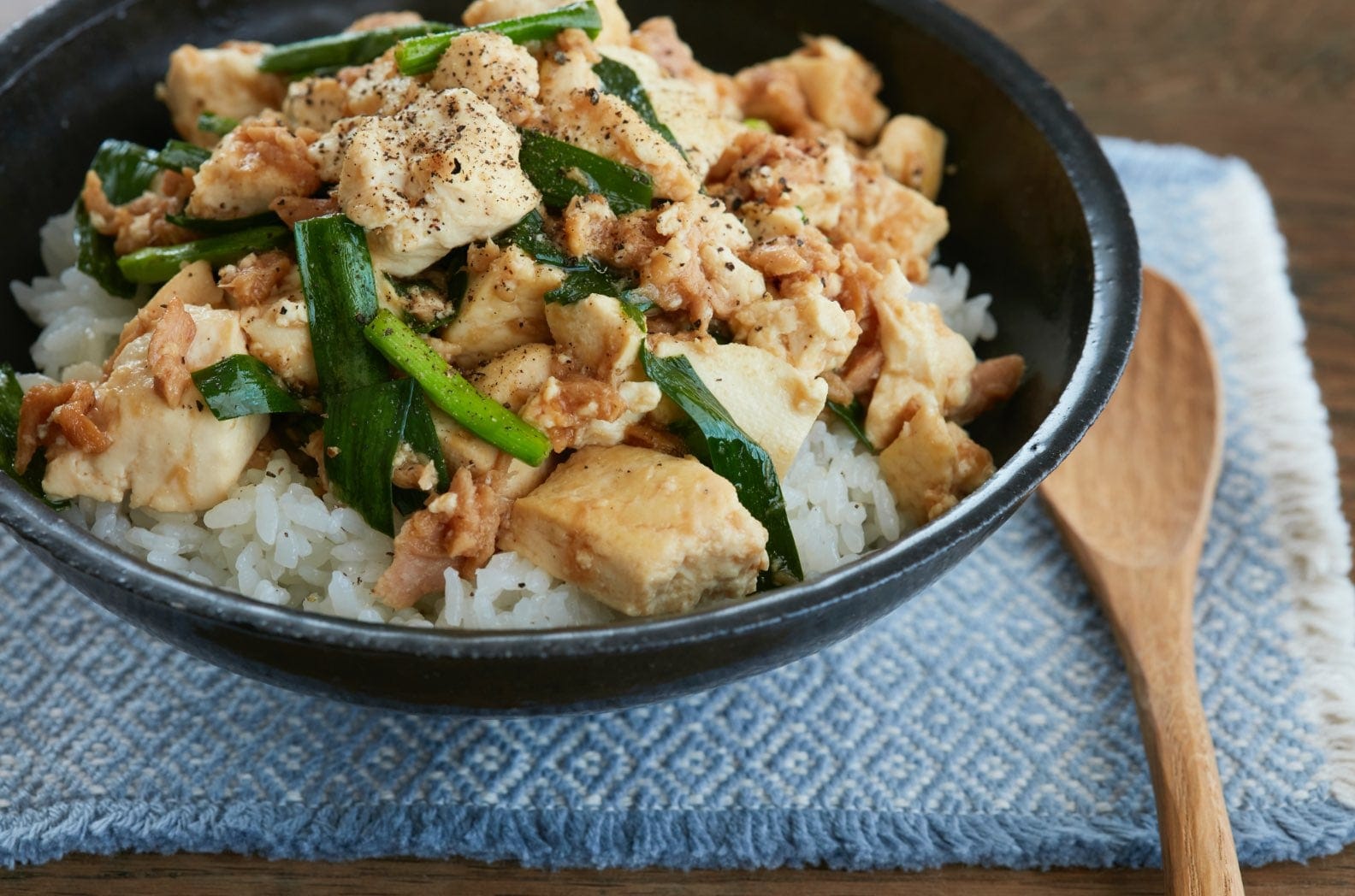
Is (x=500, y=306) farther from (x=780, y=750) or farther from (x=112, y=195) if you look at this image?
(x=112, y=195)

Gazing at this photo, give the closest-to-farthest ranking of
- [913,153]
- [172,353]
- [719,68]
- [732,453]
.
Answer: [172,353] < [732,453] < [913,153] < [719,68]

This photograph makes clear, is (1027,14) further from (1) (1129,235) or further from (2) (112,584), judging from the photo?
(2) (112,584)

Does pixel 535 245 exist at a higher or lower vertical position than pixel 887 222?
higher

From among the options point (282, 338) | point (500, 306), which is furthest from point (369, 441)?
point (500, 306)

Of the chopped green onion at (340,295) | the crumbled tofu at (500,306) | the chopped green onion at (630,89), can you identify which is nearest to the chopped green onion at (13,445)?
the chopped green onion at (340,295)

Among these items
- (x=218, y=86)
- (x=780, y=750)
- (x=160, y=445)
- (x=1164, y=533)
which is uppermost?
(x=218, y=86)

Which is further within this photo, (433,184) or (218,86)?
(218,86)

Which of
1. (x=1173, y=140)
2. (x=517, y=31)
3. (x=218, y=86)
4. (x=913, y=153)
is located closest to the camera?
(x=517, y=31)
